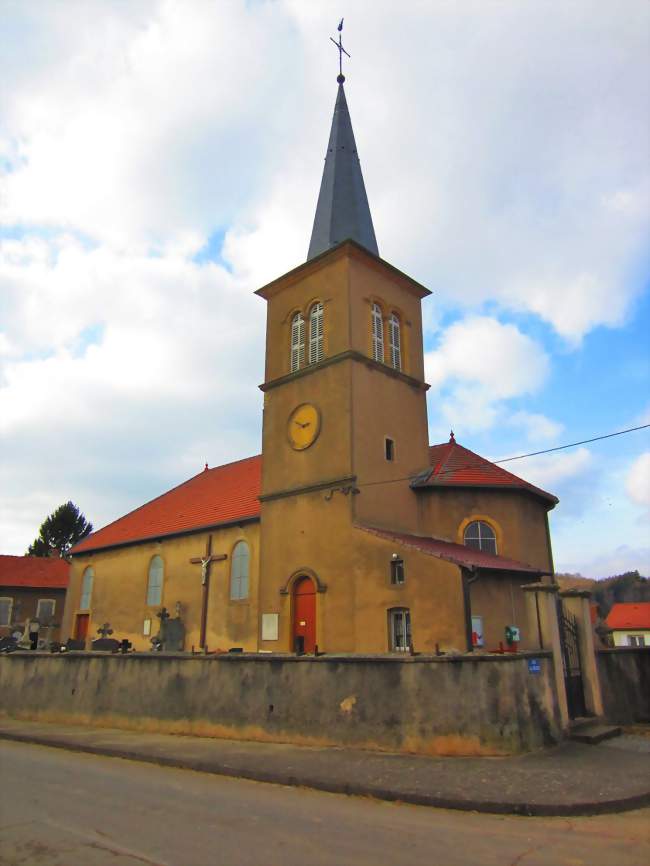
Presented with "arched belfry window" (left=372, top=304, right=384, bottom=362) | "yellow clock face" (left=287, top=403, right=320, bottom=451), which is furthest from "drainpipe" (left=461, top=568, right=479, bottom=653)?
"arched belfry window" (left=372, top=304, right=384, bottom=362)

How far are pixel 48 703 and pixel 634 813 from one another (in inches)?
596

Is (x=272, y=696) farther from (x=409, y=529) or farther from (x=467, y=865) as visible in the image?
(x=409, y=529)

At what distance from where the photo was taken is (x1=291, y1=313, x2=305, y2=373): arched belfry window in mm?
24078

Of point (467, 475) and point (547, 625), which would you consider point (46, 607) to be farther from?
point (547, 625)

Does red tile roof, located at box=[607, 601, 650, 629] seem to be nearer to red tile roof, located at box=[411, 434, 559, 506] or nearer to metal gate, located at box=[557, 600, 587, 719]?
red tile roof, located at box=[411, 434, 559, 506]

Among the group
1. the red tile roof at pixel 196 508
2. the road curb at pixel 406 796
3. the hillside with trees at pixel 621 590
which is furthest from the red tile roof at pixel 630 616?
the road curb at pixel 406 796

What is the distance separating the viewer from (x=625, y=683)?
1527cm

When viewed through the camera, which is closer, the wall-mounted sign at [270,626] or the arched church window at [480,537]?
the wall-mounted sign at [270,626]

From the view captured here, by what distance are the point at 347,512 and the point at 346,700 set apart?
825cm

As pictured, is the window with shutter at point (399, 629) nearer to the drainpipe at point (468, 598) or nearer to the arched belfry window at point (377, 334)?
the drainpipe at point (468, 598)

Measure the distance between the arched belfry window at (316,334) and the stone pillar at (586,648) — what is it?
39.5ft

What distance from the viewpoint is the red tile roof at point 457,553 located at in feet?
58.6

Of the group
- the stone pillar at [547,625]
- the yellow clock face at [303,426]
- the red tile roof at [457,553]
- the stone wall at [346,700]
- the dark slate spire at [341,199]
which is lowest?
the stone wall at [346,700]

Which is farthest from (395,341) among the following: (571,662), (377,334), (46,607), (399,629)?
(46,607)
